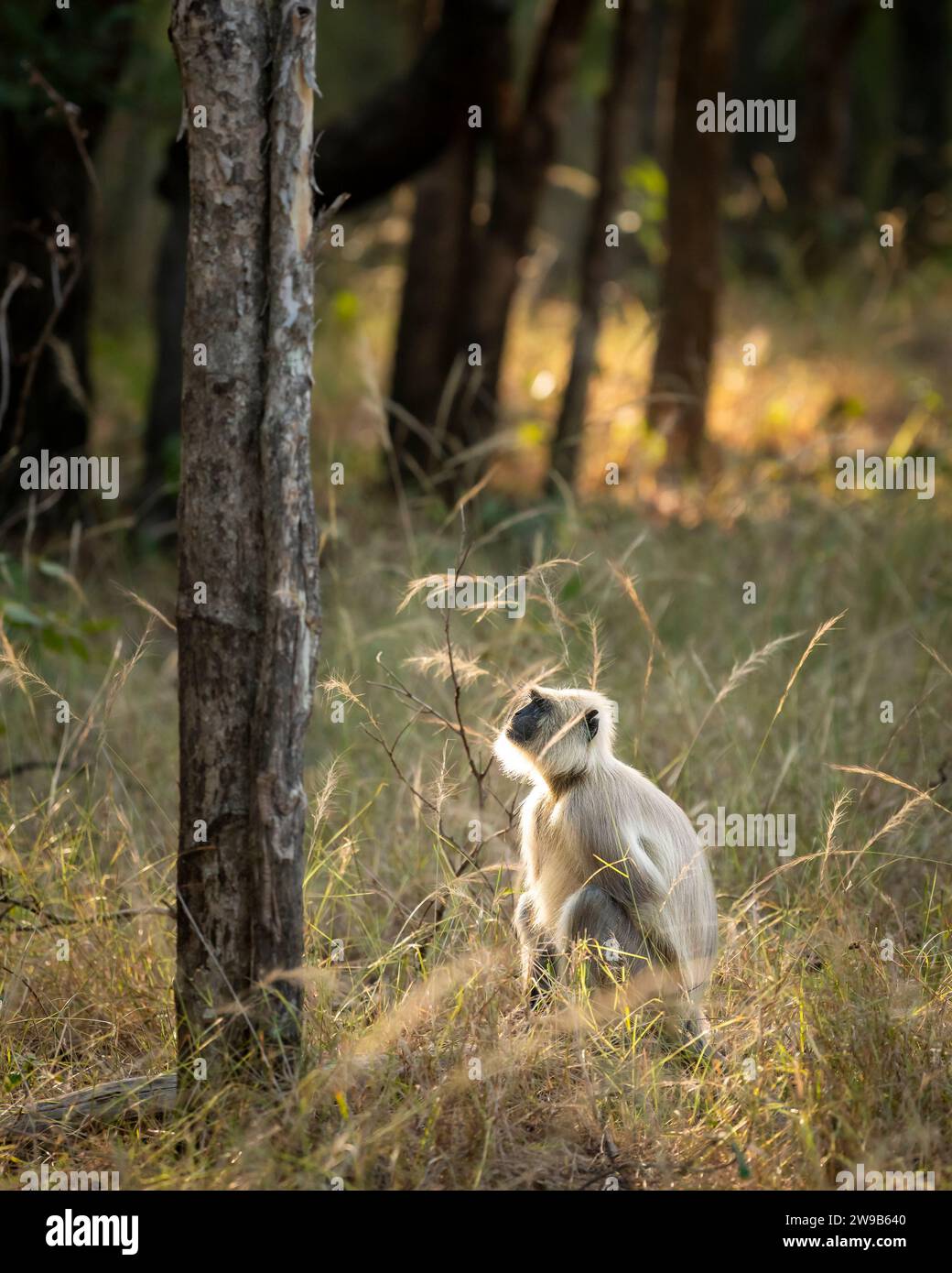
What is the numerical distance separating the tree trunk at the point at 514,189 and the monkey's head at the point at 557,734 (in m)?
4.45

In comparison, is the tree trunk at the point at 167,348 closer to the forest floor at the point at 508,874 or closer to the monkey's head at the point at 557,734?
the forest floor at the point at 508,874

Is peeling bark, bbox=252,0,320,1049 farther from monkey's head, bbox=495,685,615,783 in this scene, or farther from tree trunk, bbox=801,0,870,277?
tree trunk, bbox=801,0,870,277

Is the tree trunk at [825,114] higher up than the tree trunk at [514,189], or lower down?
higher up

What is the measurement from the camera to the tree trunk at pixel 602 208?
7.79m

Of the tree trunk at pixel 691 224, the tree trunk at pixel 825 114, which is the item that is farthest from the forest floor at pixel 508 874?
the tree trunk at pixel 825 114

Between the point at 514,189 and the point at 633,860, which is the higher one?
the point at 514,189

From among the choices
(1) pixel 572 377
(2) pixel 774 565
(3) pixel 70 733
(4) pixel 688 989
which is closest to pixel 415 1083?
(4) pixel 688 989

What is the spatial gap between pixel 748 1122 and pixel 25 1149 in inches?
58.9

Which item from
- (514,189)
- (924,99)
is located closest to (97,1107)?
(514,189)

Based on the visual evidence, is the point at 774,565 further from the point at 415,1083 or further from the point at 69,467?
the point at 415,1083

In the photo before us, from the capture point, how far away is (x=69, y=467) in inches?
248

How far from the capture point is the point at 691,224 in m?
8.83

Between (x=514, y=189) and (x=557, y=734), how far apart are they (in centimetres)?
537

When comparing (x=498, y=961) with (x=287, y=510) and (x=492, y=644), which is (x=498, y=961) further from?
(x=492, y=644)
